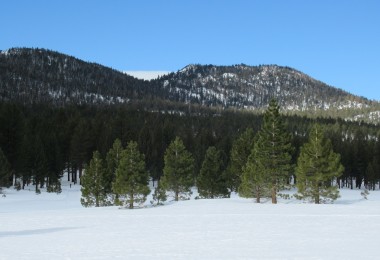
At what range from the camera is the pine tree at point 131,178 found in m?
37.0

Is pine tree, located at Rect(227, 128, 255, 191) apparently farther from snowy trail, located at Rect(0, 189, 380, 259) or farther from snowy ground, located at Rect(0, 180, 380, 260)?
snowy trail, located at Rect(0, 189, 380, 259)

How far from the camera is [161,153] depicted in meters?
89.8

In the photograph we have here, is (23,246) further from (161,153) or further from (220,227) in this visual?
(161,153)

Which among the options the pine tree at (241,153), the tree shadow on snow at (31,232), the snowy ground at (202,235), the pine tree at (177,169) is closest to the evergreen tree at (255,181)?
the snowy ground at (202,235)

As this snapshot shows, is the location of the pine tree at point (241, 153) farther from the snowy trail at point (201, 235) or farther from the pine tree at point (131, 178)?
the snowy trail at point (201, 235)

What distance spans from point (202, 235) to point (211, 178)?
85.0 feet

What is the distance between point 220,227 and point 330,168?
1836cm

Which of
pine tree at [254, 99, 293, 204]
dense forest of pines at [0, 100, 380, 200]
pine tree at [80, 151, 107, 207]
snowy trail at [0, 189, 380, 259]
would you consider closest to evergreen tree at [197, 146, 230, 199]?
dense forest of pines at [0, 100, 380, 200]

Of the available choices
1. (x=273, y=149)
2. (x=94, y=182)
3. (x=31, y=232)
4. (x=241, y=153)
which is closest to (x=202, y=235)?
(x=31, y=232)

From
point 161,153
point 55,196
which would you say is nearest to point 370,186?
point 161,153

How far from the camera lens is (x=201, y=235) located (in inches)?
731

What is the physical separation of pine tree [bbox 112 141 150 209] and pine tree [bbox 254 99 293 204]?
1110 centimetres

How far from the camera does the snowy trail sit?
47.1 ft

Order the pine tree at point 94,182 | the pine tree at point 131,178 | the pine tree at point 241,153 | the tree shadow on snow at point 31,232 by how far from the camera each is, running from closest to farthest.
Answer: the tree shadow on snow at point 31,232 < the pine tree at point 131,178 < the pine tree at point 94,182 < the pine tree at point 241,153
